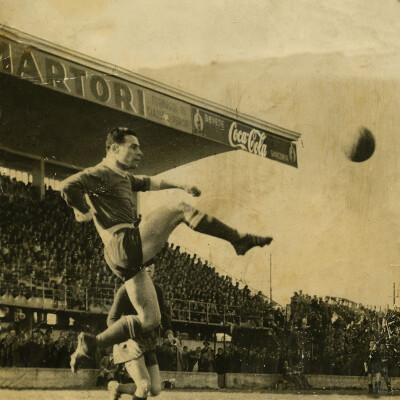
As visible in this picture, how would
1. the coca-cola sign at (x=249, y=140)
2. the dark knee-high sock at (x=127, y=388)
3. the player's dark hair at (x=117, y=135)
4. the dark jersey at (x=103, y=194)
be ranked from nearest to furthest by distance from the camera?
the dark knee-high sock at (x=127, y=388) < the dark jersey at (x=103, y=194) < the player's dark hair at (x=117, y=135) < the coca-cola sign at (x=249, y=140)

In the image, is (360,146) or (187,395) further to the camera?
(360,146)

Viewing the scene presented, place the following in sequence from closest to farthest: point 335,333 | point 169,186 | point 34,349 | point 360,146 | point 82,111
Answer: point 34,349 < point 82,111 < point 169,186 < point 335,333 < point 360,146

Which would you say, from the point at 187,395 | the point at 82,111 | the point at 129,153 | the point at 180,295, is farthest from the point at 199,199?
the point at 187,395

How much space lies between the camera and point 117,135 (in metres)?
6.20

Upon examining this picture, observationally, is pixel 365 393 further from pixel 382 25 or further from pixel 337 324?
pixel 382 25

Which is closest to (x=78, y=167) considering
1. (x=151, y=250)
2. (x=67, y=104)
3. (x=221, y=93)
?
(x=67, y=104)

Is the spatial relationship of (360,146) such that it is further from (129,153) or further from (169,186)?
(129,153)

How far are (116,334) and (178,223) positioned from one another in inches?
40.0

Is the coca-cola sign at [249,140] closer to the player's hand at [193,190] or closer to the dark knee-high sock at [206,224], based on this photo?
the player's hand at [193,190]

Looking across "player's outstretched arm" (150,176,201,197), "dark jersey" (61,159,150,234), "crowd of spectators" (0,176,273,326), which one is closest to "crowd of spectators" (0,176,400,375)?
"crowd of spectators" (0,176,273,326)

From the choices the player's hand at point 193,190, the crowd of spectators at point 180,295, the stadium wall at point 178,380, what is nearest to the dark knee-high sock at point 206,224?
the player's hand at point 193,190

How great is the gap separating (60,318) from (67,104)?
1.65m

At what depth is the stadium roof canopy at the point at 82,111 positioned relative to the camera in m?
6.00

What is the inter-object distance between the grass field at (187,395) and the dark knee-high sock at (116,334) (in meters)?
0.37
